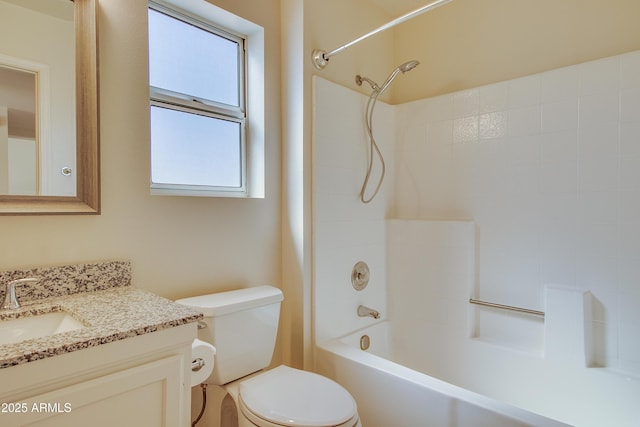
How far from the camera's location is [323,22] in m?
1.90

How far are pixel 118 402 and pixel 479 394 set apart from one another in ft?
4.48

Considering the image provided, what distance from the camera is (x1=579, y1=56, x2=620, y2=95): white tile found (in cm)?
162

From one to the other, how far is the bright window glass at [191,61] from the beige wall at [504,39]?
45.9 inches

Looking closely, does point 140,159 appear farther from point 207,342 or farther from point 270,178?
point 207,342

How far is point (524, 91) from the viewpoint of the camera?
6.15ft

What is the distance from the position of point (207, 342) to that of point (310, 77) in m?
1.32

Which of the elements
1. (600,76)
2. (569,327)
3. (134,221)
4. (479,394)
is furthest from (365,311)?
(600,76)

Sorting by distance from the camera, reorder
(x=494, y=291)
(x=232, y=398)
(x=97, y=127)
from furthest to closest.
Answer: (x=494, y=291) → (x=232, y=398) → (x=97, y=127)

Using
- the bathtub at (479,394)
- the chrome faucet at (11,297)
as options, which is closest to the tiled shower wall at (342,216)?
the bathtub at (479,394)

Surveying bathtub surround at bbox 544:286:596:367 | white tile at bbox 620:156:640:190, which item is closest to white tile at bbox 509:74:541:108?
white tile at bbox 620:156:640:190

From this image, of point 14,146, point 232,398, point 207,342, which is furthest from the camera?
point 232,398

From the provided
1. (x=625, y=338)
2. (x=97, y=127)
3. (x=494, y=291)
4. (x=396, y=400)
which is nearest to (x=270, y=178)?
(x=97, y=127)

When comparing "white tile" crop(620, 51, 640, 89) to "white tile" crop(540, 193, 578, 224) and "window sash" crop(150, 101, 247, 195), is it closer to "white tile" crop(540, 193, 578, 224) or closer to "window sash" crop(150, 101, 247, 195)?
"white tile" crop(540, 193, 578, 224)

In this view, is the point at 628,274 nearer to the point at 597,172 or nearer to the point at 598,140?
the point at 597,172
